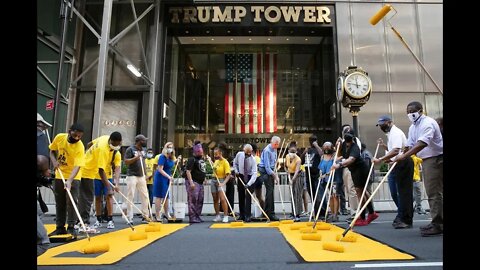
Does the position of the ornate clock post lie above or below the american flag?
below

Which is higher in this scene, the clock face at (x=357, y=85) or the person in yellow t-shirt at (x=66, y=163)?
the clock face at (x=357, y=85)

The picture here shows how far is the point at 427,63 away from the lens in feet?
51.6

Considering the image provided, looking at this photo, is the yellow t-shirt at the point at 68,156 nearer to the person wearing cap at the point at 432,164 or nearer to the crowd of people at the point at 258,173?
the crowd of people at the point at 258,173

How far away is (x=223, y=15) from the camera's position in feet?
53.2

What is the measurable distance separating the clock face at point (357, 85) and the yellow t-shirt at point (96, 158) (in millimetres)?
5539

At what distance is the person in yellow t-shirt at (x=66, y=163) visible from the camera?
17.4 feet

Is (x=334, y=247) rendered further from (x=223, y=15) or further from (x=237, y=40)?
(x=237, y=40)

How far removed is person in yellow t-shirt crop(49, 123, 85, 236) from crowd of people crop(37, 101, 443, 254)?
0.04ft

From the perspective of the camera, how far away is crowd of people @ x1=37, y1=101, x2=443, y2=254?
4.80m

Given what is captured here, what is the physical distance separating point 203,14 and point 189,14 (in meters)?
0.64

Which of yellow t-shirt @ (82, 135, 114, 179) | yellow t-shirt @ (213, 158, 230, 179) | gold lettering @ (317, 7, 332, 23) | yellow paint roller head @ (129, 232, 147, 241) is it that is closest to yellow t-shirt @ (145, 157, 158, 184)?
yellow t-shirt @ (213, 158, 230, 179)

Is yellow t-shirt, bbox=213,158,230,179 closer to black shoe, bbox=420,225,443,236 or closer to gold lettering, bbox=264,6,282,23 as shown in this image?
black shoe, bbox=420,225,443,236

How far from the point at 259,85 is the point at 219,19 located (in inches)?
181

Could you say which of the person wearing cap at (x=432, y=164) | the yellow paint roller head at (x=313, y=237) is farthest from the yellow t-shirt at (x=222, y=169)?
the person wearing cap at (x=432, y=164)
